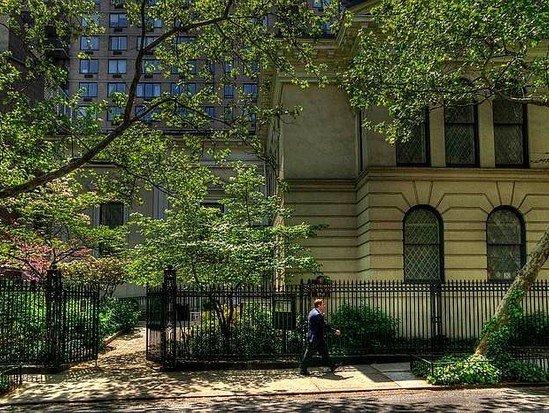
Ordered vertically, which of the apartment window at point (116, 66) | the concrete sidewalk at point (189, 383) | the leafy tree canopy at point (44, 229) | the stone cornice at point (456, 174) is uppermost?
the apartment window at point (116, 66)

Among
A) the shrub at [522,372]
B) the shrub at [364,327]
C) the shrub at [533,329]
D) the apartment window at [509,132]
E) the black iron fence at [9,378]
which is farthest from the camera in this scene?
the apartment window at [509,132]

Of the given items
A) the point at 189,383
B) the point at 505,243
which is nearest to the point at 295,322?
the point at 189,383

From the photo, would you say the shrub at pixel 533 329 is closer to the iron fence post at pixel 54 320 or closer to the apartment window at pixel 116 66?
the iron fence post at pixel 54 320

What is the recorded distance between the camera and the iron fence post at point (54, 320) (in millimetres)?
15758

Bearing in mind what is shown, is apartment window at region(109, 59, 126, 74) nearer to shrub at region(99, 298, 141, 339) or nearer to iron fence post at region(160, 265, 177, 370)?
shrub at region(99, 298, 141, 339)

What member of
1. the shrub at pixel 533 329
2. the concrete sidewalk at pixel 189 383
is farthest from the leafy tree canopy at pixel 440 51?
the shrub at pixel 533 329

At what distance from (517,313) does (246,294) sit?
681 centimetres

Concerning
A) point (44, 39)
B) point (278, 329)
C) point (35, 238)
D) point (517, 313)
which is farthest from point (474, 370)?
point (35, 238)

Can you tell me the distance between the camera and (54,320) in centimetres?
1608

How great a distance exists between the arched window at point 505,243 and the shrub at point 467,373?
776cm

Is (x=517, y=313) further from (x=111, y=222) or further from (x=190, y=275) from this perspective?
(x=111, y=222)

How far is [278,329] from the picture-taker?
1678 centimetres

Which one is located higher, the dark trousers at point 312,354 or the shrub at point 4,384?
the dark trousers at point 312,354

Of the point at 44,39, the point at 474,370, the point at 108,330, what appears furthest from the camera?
the point at 108,330
